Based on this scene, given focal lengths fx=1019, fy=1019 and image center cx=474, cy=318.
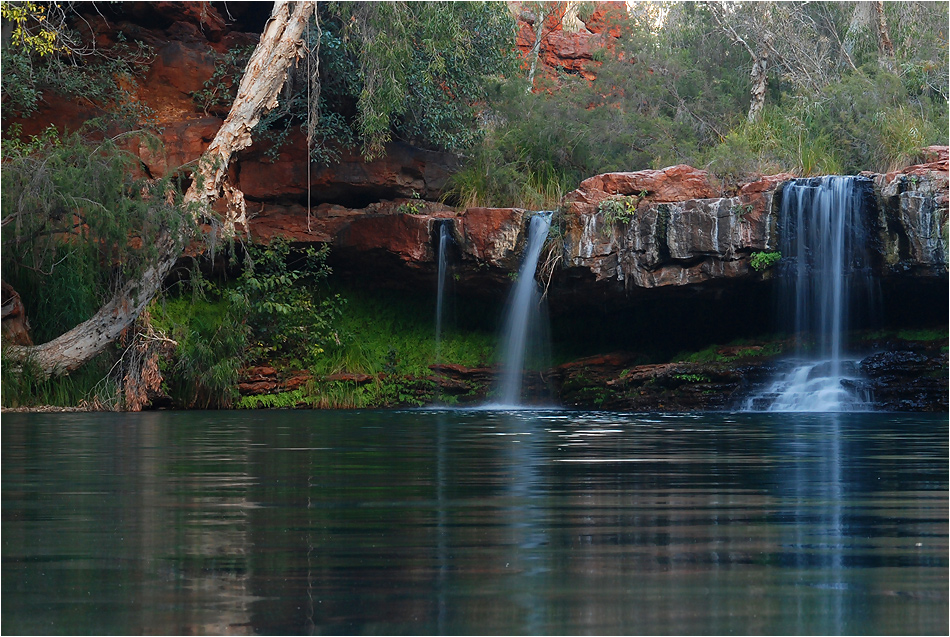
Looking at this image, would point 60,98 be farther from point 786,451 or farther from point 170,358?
point 786,451

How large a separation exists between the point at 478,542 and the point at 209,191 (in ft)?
53.1

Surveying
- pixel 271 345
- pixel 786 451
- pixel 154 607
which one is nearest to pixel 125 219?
pixel 271 345

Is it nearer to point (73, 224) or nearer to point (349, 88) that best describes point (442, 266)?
point (349, 88)

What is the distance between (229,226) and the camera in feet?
60.4

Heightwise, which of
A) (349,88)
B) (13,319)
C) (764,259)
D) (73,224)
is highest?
(349,88)

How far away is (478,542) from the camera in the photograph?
371cm

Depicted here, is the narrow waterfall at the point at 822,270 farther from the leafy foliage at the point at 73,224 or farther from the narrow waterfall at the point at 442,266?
the leafy foliage at the point at 73,224

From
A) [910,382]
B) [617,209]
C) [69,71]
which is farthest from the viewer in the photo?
[69,71]

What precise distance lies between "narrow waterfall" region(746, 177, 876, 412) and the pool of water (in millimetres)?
10088

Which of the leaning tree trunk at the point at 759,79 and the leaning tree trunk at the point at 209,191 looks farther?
the leaning tree trunk at the point at 759,79

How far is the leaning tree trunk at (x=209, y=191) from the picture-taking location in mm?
17438

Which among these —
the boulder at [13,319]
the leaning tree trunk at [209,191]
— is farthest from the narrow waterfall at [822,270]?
the boulder at [13,319]

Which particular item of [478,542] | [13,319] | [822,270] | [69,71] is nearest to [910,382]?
[822,270]

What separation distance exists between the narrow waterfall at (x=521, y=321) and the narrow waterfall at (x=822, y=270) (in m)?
4.63
